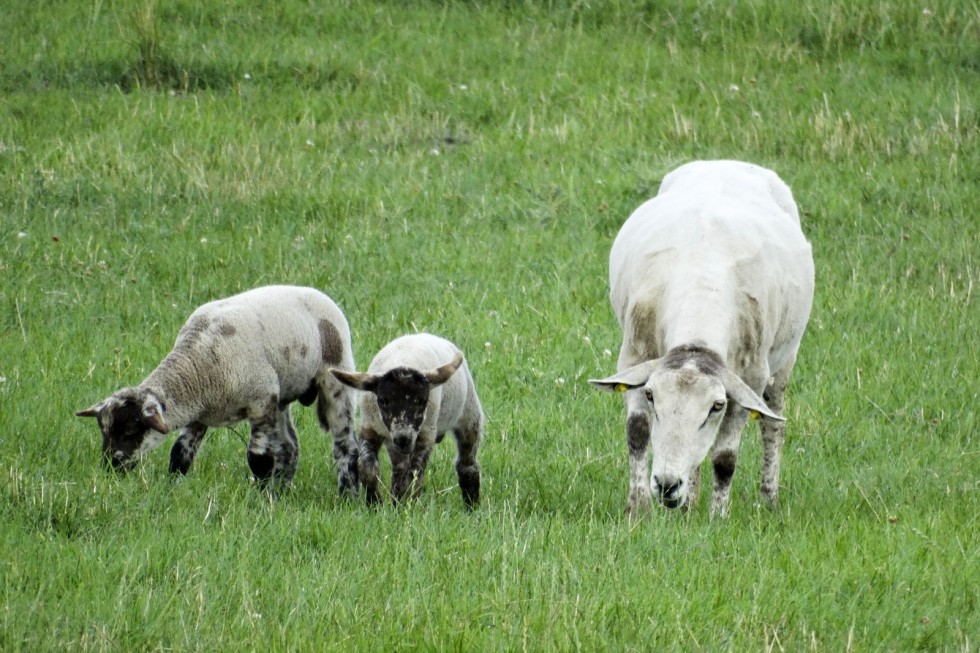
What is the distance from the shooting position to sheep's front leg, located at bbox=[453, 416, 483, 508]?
7703 mm

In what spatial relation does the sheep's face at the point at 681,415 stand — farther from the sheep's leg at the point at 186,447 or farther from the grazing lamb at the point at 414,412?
the sheep's leg at the point at 186,447

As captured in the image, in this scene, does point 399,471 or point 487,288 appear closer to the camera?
point 399,471

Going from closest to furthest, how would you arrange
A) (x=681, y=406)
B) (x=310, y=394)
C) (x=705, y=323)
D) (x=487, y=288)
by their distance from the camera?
(x=681, y=406)
(x=705, y=323)
(x=310, y=394)
(x=487, y=288)

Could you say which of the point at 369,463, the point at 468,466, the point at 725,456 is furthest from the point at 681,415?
the point at 369,463

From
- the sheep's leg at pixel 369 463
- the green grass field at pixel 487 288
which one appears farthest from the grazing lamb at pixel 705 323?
the sheep's leg at pixel 369 463

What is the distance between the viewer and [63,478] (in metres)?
6.73

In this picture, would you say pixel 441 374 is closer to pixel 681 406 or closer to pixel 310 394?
pixel 681 406

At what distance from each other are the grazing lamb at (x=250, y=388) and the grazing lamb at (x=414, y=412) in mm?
485

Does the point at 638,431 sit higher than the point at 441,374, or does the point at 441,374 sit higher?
the point at 441,374

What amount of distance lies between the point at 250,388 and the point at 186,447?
575mm

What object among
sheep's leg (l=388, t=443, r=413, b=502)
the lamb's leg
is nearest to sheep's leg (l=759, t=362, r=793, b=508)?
the lamb's leg

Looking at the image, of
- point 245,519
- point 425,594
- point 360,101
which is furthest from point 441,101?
point 425,594

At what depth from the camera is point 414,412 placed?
6.95 m

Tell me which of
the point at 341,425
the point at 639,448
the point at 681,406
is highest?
the point at 681,406
